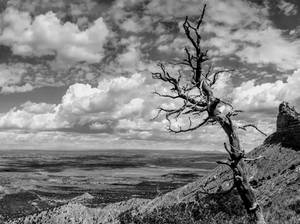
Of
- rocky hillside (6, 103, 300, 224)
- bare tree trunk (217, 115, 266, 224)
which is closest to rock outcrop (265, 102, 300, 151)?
rocky hillside (6, 103, 300, 224)

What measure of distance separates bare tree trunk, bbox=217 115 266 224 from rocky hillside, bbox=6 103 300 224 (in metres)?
0.51

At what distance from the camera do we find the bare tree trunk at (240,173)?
11.1 meters

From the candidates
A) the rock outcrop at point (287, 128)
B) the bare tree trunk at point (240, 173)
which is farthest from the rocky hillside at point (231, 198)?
the bare tree trunk at point (240, 173)

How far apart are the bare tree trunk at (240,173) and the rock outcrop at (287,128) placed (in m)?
29.3

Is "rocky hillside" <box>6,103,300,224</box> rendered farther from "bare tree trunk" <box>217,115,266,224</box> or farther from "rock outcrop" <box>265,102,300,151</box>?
"bare tree trunk" <box>217,115,266,224</box>

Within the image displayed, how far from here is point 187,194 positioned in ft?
140

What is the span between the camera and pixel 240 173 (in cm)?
1120

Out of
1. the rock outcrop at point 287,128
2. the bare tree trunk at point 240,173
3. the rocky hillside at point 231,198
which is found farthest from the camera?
the rock outcrop at point 287,128

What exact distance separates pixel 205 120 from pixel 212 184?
29.5m

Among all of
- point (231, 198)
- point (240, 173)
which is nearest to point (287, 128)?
point (231, 198)

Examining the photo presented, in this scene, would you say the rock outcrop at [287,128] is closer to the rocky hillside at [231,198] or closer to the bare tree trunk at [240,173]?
the rocky hillside at [231,198]

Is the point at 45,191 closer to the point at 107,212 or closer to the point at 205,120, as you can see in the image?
the point at 107,212

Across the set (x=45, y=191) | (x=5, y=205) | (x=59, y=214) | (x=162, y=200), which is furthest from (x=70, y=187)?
(x=162, y=200)

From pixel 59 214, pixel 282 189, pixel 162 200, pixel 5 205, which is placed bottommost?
pixel 5 205
